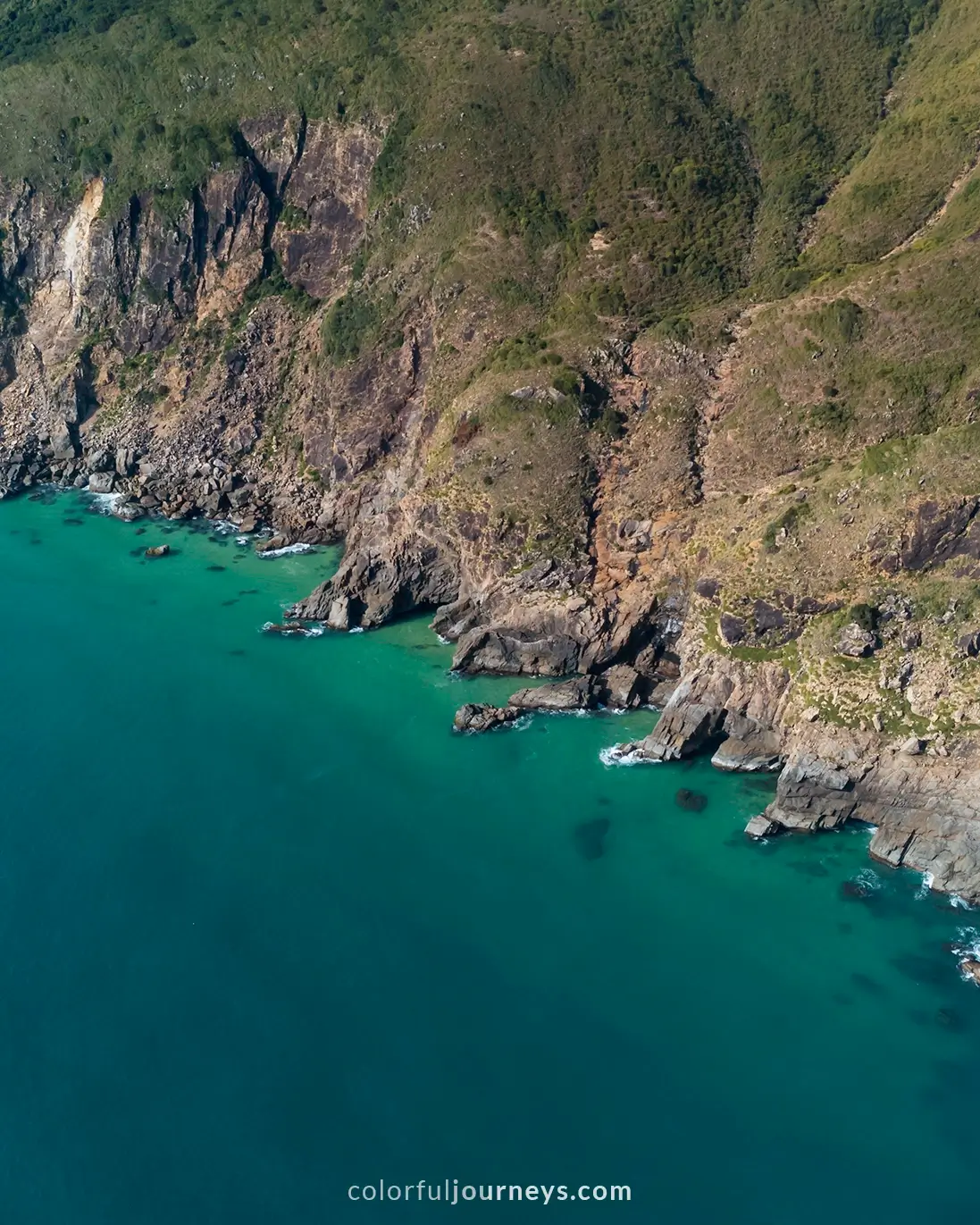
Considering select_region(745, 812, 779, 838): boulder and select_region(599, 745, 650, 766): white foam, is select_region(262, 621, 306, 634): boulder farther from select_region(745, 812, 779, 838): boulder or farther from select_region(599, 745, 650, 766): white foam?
select_region(745, 812, 779, 838): boulder

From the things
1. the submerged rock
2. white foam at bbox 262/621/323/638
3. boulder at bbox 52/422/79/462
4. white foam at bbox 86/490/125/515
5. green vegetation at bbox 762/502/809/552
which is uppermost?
green vegetation at bbox 762/502/809/552

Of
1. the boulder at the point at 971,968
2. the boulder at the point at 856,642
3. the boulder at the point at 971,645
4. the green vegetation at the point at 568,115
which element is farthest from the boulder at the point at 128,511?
the boulder at the point at 971,968

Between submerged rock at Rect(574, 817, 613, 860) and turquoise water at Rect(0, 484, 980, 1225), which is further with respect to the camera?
submerged rock at Rect(574, 817, 613, 860)

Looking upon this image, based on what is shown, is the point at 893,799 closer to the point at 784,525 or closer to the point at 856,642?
the point at 856,642

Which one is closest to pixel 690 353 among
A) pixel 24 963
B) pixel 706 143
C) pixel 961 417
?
pixel 961 417

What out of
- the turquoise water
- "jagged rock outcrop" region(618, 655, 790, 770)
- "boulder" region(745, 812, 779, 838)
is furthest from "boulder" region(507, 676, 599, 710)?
"boulder" region(745, 812, 779, 838)

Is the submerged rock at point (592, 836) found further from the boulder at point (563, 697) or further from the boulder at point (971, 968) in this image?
the boulder at point (971, 968)

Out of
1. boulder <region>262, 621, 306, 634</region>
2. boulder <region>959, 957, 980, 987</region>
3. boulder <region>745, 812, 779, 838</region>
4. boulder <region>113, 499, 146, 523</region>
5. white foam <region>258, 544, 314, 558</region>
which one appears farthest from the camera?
boulder <region>113, 499, 146, 523</region>

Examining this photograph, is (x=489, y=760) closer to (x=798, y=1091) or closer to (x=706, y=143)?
(x=798, y=1091)
